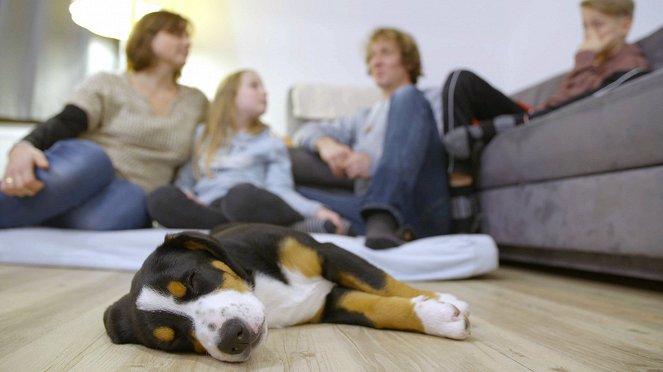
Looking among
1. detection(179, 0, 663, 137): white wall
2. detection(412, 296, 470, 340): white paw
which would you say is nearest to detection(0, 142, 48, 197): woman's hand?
detection(412, 296, 470, 340): white paw

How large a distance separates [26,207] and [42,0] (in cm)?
199

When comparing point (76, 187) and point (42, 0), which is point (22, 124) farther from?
point (76, 187)

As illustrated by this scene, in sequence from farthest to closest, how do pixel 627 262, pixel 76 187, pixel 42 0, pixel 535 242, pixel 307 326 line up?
1. pixel 42 0
2. pixel 535 242
3. pixel 76 187
4. pixel 627 262
5. pixel 307 326

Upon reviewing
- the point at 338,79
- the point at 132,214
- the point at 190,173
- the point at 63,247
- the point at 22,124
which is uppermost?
the point at 338,79

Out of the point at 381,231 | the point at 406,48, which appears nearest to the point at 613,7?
the point at 406,48

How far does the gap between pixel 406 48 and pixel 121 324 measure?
6.24 ft

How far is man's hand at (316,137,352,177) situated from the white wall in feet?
5.64

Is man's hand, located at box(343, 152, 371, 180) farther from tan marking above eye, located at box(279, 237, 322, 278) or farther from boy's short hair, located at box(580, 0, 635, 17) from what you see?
boy's short hair, located at box(580, 0, 635, 17)

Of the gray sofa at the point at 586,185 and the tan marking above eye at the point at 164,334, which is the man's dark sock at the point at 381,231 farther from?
the tan marking above eye at the point at 164,334

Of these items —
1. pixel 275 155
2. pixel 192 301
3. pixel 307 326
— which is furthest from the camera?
pixel 275 155

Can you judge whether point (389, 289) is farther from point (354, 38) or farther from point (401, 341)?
point (354, 38)

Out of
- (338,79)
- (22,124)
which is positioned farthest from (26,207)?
(338,79)

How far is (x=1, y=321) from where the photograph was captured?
99 cm

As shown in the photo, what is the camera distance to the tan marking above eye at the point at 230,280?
78cm
